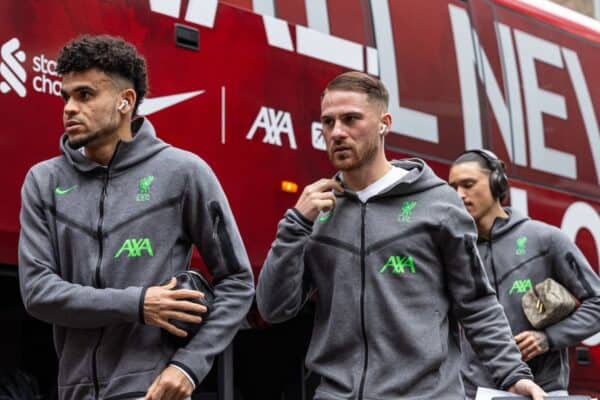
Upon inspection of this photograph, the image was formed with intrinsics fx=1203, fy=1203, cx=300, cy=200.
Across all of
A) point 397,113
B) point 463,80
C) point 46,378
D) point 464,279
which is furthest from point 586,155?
point 464,279

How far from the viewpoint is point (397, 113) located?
20.9 ft

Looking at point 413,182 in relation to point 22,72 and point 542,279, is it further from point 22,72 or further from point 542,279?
point 542,279

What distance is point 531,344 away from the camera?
5055 mm

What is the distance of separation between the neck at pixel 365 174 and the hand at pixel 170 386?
0.84m

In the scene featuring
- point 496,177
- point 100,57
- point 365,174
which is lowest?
point 365,174

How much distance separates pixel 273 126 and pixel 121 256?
2.44 metres

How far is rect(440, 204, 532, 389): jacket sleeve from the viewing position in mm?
3490

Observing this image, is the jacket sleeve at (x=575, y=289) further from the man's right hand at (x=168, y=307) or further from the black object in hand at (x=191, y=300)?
the man's right hand at (x=168, y=307)

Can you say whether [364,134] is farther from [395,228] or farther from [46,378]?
[46,378]

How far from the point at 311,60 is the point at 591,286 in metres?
1.72

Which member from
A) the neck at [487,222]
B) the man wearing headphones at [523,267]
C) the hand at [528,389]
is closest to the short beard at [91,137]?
the hand at [528,389]

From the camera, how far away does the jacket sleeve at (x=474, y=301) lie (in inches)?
137

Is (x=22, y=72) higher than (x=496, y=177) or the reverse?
higher

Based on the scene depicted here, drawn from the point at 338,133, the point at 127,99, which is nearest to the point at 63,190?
the point at 127,99
